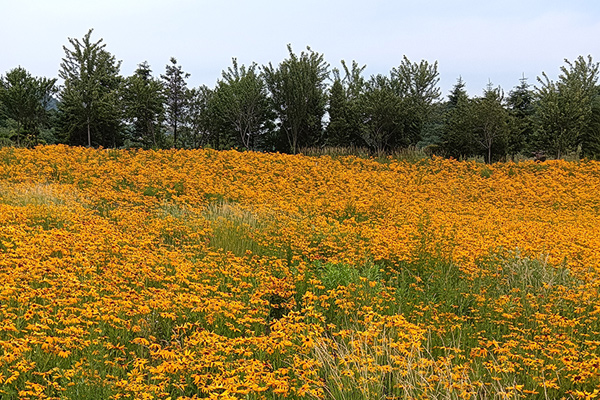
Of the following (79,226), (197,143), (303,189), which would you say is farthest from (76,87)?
(79,226)

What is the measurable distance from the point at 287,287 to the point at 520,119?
2960cm

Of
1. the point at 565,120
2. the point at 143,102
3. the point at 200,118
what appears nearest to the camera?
the point at 565,120

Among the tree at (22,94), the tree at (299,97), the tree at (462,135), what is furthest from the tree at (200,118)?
the tree at (462,135)

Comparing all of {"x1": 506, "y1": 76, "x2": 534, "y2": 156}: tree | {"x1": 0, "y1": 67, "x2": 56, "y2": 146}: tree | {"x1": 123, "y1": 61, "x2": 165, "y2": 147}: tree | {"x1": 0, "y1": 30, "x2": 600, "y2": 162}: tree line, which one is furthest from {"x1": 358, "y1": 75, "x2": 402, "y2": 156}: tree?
{"x1": 0, "y1": 67, "x2": 56, "y2": 146}: tree

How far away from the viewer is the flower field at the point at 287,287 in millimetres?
2799

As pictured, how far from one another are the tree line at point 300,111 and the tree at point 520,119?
0.47ft

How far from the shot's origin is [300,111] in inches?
1078

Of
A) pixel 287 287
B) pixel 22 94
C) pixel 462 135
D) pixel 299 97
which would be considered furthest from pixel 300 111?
pixel 287 287

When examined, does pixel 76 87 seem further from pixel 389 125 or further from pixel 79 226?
pixel 79 226

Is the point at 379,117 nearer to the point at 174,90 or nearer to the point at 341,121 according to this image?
the point at 341,121

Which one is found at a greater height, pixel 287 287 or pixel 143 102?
pixel 143 102

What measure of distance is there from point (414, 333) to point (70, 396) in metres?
2.18

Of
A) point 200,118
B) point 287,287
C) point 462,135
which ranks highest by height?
point 200,118

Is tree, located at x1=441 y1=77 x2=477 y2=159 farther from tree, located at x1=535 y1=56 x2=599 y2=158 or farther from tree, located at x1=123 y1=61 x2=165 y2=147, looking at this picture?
tree, located at x1=123 y1=61 x2=165 y2=147
